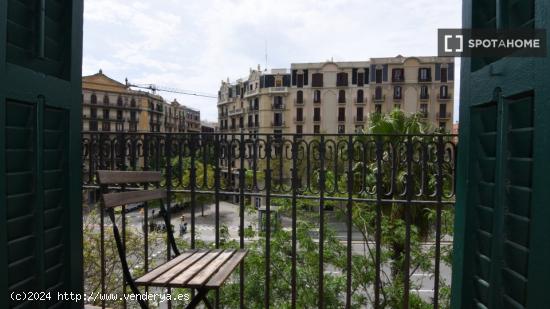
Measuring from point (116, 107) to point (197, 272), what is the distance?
175 feet

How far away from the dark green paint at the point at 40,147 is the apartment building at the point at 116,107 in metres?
45.4

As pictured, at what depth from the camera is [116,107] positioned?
1955 inches

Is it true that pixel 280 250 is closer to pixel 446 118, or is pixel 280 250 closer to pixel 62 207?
pixel 62 207

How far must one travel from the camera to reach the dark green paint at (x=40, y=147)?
1.81m

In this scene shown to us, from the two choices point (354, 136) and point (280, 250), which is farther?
point (280, 250)

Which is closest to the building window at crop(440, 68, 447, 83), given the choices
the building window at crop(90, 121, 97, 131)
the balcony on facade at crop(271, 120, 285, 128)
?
the balcony on facade at crop(271, 120, 285, 128)

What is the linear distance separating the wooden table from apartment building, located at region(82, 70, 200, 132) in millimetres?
45410

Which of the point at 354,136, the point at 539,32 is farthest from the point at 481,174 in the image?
the point at 354,136

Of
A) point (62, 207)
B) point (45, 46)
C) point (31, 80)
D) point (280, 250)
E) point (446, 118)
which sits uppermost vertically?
point (446, 118)

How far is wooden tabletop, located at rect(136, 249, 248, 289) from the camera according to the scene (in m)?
2.07

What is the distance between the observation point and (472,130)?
1.86 m

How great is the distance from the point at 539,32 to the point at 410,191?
6.25ft

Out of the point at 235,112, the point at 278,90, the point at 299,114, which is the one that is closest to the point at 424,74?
the point at 299,114

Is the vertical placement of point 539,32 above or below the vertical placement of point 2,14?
below
